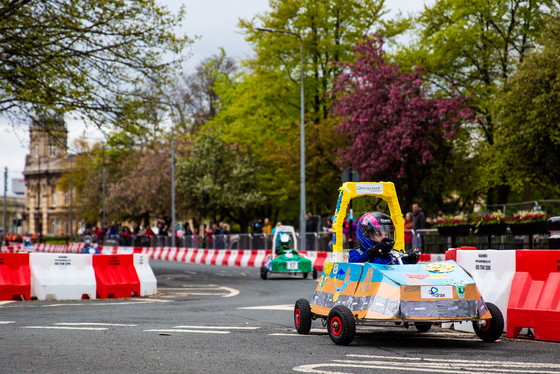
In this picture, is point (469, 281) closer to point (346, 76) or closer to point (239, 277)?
point (239, 277)

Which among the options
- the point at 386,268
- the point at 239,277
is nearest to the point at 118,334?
the point at 386,268

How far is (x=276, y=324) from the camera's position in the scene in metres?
10.0

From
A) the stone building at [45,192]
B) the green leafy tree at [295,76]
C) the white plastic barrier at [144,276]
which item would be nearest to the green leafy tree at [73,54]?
the white plastic barrier at [144,276]

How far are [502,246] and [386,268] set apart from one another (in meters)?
10.6

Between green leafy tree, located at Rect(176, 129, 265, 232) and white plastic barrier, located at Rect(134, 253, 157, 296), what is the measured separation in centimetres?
3025

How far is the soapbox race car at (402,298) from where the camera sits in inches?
296

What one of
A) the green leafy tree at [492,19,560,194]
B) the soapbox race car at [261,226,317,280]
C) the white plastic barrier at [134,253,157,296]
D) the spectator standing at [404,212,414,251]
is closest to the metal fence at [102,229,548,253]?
the spectator standing at [404,212,414,251]

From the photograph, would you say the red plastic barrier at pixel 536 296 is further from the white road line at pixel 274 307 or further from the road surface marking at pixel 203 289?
the road surface marking at pixel 203 289

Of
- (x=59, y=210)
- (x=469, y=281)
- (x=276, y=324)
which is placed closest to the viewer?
(x=469, y=281)

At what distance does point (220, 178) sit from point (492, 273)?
41.4m

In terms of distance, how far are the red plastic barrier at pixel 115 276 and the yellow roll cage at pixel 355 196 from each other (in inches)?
288

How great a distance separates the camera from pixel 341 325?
306 inches

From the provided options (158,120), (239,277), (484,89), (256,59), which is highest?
(256,59)

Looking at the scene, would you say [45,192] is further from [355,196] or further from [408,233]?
[355,196]
